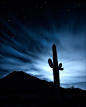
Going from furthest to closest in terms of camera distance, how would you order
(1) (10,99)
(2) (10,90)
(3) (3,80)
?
(3) (3,80)
(2) (10,90)
(1) (10,99)

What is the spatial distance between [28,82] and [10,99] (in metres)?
3.80

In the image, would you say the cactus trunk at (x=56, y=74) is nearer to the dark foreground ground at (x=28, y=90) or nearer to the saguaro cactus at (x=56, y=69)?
the saguaro cactus at (x=56, y=69)

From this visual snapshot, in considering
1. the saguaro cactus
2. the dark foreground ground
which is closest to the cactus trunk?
the saguaro cactus

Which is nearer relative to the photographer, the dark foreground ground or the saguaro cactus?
the saguaro cactus

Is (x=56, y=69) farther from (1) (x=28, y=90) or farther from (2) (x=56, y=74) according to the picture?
(1) (x=28, y=90)

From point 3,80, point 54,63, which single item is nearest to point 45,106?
point 54,63

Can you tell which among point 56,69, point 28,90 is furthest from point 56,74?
point 28,90

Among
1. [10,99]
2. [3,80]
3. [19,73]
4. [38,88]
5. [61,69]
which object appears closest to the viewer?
[61,69]

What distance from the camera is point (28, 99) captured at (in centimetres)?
895

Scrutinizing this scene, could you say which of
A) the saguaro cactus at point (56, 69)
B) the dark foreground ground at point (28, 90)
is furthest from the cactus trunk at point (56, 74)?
the dark foreground ground at point (28, 90)

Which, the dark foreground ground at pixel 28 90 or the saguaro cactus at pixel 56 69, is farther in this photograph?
the dark foreground ground at pixel 28 90

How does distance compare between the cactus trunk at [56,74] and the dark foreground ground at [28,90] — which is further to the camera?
the dark foreground ground at [28,90]

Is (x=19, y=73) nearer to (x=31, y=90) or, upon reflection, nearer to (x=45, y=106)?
(x=31, y=90)

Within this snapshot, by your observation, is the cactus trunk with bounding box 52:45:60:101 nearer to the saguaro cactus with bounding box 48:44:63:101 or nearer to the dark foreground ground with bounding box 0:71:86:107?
the saguaro cactus with bounding box 48:44:63:101
